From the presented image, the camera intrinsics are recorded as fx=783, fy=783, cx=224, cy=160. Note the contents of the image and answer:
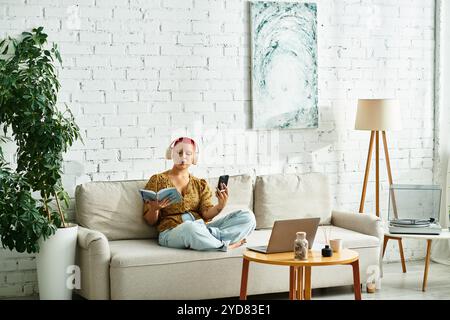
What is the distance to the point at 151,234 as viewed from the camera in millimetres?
5355

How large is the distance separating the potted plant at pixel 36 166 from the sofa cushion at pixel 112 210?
0.19 meters

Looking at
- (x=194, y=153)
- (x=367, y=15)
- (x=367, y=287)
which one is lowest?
(x=367, y=287)

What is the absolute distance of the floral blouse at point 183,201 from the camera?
5.18m

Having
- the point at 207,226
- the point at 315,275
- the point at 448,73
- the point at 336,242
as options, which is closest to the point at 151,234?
the point at 207,226

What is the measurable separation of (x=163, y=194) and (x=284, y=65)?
1603 mm

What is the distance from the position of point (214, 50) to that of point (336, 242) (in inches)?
79.1

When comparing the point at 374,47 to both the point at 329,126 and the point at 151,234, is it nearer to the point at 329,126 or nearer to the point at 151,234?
the point at 329,126

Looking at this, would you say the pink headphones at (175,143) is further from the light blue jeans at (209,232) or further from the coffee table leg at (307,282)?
the coffee table leg at (307,282)

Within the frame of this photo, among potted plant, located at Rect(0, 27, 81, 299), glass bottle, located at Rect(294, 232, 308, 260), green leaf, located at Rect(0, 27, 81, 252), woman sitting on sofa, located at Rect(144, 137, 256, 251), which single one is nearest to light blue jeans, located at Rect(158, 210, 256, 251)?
woman sitting on sofa, located at Rect(144, 137, 256, 251)

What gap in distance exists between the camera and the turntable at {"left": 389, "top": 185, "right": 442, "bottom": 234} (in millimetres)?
5570

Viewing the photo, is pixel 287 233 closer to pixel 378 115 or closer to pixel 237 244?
pixel 237 244

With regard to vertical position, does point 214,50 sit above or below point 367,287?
above

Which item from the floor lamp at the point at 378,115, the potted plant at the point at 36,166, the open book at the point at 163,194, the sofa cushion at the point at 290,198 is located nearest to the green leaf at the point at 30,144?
the potted plant at the point at 36,166

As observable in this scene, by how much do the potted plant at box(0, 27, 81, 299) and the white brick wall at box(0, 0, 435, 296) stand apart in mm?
350
